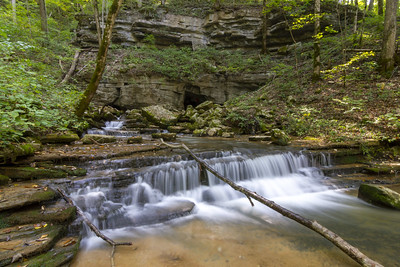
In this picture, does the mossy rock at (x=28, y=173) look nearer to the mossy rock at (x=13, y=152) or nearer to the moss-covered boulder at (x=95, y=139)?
the mossy rock at (x=13, y=152)

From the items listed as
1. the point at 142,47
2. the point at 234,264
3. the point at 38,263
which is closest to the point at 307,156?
the point at 234,264

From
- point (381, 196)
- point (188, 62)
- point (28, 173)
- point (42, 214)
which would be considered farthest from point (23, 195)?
point (188, 62)

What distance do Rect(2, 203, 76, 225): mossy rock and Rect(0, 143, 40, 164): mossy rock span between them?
1.38m

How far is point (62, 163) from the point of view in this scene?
4.25 metres

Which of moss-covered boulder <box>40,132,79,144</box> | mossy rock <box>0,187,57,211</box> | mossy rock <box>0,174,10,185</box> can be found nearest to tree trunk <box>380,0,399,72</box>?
mossy rock <box>0,187,57,211</box>

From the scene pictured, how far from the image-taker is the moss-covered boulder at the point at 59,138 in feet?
18.4

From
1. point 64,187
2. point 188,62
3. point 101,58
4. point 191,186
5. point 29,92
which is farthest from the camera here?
point 188,62

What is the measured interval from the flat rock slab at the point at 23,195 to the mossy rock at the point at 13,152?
67 cm

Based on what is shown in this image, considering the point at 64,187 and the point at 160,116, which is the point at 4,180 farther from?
the point at 160,116

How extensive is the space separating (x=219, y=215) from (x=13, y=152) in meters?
4.07

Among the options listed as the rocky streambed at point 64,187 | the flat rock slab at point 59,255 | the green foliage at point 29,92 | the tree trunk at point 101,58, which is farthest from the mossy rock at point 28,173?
the tree trunk at point 101,58

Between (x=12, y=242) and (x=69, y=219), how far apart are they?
2.11 feet

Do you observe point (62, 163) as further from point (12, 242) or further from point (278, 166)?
point (278, 166)

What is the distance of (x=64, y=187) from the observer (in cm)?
346
